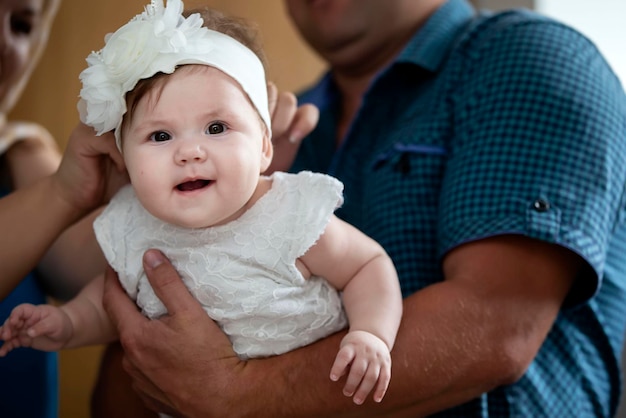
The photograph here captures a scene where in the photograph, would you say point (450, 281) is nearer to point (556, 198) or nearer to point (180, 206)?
point (556, 198)

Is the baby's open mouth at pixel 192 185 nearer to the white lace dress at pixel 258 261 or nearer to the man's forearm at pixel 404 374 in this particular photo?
the white lace dress at pixel 258 261

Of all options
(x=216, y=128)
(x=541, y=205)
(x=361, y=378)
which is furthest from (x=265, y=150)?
(x=541, y=205)

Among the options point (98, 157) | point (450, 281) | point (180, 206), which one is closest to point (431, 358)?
point (450, 281)

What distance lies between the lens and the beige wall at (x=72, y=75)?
2.07 metres

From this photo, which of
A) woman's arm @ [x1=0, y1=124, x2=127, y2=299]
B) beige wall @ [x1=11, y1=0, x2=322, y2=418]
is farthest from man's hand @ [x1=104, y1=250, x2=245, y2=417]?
beige wall @ [x1=11, y1=0, x2=322, y2=418]

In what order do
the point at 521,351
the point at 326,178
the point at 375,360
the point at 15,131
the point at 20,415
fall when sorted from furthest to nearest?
1. the point at 15,131
2. the point at 20,415
3. the point at 521,351
4. the point at 326,178
5. the point at 375,360

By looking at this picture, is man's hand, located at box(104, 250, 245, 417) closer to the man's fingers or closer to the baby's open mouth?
the man's fingers

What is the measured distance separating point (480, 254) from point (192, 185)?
1.51 ft

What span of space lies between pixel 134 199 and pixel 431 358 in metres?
0.47

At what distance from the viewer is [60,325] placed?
1022 millimetres

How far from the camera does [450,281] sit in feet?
3.59

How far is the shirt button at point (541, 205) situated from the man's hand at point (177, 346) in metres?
0.48

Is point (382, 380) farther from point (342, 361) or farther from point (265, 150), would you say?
point (265, 150)

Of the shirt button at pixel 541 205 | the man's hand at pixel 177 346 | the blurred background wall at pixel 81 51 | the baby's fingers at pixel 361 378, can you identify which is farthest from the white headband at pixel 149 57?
the blurred background wall at pixel 81 51
